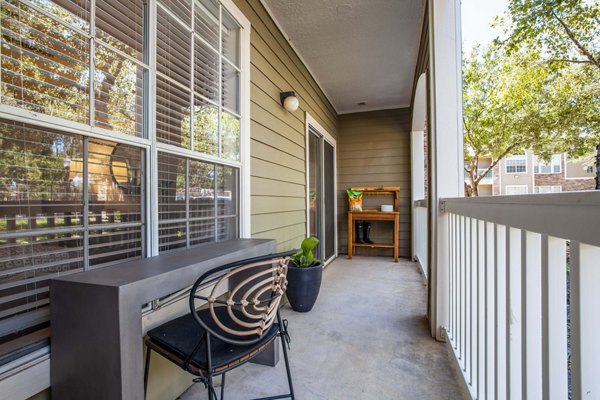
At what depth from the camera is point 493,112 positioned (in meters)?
1.50

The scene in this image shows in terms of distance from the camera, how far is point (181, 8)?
5.39 feet

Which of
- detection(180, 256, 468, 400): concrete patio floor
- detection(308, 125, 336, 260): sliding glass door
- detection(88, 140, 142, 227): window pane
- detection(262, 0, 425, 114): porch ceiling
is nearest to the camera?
detection(88, 140, 142, 227): window pane

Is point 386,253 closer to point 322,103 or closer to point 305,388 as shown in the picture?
point 322,103

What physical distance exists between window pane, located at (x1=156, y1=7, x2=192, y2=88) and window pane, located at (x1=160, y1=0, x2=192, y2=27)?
5 cm

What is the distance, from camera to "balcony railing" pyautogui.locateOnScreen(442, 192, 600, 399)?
0.56 meters

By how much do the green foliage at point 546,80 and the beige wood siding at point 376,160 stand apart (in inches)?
151

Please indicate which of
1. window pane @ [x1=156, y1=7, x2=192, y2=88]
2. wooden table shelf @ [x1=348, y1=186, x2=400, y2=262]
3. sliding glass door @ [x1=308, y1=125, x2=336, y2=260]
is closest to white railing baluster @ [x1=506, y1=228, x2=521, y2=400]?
window pane @ [x1=156, y1=7, x2=192, y2=88]

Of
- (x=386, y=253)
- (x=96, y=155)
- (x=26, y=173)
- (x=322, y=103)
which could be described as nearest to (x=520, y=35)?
(x=96, y=155)

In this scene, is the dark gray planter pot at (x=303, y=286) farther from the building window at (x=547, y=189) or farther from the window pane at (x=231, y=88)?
the building window at (x=547, y=189)

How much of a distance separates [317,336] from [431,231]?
1.26 m

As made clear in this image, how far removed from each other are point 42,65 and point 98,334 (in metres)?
0.94

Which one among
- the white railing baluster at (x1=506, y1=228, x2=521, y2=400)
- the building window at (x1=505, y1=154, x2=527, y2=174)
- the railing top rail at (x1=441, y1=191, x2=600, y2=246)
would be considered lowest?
the white railing baluster at (x1=506, y1=228, x2=521, y2=400)

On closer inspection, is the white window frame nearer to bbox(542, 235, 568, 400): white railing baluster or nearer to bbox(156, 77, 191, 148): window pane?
bbox(542, 235, 568, 400): white railing baluster

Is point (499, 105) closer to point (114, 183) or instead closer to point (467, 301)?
point (467, 301)
